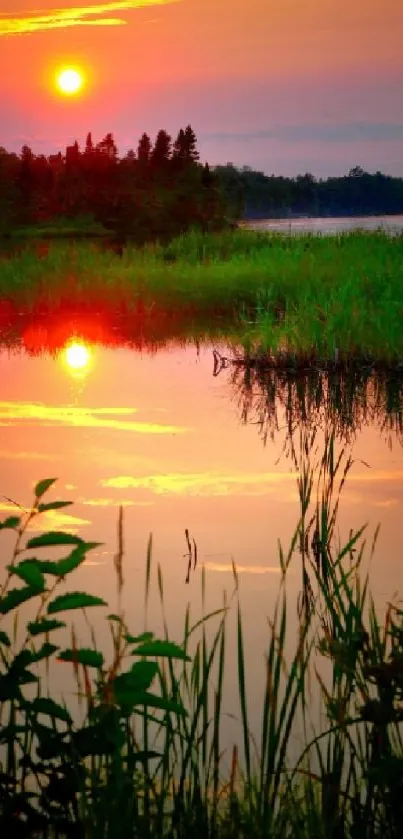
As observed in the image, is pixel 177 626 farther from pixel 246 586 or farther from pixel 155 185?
pixel 155 185

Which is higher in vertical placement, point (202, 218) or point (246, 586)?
point (202, 218)

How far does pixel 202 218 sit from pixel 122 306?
23.9 meters

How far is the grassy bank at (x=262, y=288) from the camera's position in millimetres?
9703

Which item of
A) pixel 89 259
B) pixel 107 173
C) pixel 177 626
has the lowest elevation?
pixel 177 626

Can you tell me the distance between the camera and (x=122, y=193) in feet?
125

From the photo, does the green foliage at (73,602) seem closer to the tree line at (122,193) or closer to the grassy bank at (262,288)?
the grassy bank at (262,288)

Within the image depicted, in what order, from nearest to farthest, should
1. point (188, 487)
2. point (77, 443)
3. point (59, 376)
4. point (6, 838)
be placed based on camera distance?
point (6, 838) < point (188, 487) < point (77, 443) < point (59, 376)

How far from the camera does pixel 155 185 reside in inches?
1527

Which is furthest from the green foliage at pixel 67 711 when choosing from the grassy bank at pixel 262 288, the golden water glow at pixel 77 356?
the golden water glow at pixel 77 356

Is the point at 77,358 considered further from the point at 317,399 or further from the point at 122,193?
the point at 122,193

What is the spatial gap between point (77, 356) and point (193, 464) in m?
4.91

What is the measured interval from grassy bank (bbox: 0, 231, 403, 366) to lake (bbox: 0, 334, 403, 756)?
474 mm

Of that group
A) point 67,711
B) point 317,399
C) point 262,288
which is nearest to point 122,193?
point 262,288

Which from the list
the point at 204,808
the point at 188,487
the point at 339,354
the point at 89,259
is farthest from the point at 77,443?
the point at 89,259
